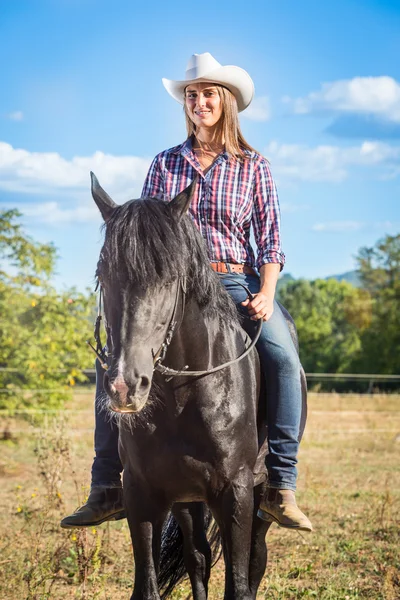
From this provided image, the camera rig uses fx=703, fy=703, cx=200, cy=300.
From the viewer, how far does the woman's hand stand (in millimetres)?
3775

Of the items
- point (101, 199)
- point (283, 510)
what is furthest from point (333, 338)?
point (101, 199)

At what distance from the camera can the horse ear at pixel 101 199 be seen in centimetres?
329

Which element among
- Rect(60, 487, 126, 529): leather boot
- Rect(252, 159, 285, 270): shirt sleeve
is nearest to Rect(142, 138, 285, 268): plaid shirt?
Rect(252, 159, 285, 270): shirt sleeve

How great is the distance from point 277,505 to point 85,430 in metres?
11.4

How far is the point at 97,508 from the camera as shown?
3980mm

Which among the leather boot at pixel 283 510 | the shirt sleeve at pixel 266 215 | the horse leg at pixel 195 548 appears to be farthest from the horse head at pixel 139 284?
the horse leg at pixel 195 548

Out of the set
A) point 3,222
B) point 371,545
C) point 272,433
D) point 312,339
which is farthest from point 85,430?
point 312,339

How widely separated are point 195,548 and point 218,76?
2796 mm

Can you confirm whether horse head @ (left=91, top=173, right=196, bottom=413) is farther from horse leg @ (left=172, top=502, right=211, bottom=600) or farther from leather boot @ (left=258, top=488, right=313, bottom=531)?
horse leg @ (left=172, top=502, right=211, bottom=600)

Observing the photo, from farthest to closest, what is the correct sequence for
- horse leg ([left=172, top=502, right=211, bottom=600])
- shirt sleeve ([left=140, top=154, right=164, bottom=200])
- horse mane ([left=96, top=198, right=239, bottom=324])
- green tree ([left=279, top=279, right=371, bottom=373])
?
green tree ([left=279, top=279, right=371, bottom=373]), horse leg ([left=172, top=502, right=211, bottom=600]), shirt sleeve ([left=140, top=154, right=164, bottom=200]), horse mane ([left=96, top=198, right=239, bottom=324])

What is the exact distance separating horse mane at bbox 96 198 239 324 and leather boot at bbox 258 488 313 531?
4.05 ft

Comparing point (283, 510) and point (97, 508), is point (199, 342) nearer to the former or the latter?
point (283, 510)

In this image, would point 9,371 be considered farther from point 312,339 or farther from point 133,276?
point 312,339

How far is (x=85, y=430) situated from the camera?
14.8 m
